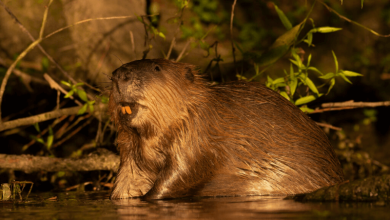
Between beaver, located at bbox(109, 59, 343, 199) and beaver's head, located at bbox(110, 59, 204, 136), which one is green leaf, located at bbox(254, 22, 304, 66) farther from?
beaver's head, located at bbox(110, 59, 204, 136)

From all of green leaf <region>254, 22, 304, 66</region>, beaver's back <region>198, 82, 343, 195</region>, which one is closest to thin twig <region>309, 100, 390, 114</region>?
green leaf <region>254, 22, 304, 66</region>

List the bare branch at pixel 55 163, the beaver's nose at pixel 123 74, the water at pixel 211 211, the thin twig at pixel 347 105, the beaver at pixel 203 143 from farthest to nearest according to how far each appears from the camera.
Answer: the thin twig at pixel 347 105, the bare branch at pixel 55 163, the beaver at pixel 203 143, the beaver's nose at pixel 123 74, the water at pixel 211 211

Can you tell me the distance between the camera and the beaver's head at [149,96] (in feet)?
9.11

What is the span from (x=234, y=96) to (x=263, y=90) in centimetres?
21

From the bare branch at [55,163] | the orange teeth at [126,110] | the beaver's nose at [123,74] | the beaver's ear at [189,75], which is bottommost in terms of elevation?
the bare branch at [55,163]

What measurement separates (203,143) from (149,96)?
454mm

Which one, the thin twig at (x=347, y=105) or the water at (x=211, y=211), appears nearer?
the water at (x=211, y=211)

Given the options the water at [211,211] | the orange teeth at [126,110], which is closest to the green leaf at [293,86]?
the water at [211,211]

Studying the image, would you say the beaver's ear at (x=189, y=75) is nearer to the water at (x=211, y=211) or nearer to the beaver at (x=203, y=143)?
the beaver at (x=203, y=143)

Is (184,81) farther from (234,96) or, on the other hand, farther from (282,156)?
(282,156)

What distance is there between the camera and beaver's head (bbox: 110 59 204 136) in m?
2.78

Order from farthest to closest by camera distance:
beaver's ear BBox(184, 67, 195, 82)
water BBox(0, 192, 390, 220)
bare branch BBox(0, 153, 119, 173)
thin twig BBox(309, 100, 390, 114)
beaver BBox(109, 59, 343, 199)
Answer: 1. thin twig BBox(309, 100, 390, 114)
2. bare branch BBox(0, 153, 119, 173)
3. beaver's ear BBox(184, 67, 195, 82)
4. beaver BBox(109, 59, 343, 199)
5. water BBox(0, 192, 390, 220)

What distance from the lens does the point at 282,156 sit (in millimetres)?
2992

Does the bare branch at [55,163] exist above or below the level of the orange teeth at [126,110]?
below
